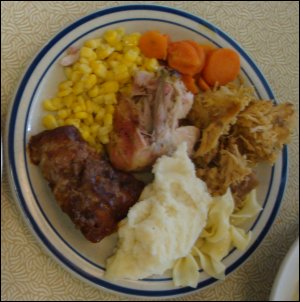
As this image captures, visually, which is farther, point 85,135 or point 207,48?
point 207,48

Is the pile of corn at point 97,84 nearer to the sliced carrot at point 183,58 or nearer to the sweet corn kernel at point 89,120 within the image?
the sweet corn kernel at point 89,120

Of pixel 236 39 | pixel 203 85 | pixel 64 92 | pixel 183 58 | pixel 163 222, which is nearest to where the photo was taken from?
pixel 163 222

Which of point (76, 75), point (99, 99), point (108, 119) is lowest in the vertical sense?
point (108, 119)

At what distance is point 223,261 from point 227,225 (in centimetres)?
24

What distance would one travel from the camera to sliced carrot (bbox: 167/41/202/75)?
2592 millimetres

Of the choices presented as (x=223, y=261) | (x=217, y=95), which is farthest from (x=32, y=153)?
(x=223, y=261)

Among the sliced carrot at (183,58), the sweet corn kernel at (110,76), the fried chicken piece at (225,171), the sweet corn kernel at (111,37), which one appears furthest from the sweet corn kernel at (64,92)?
the fried chicken piece at (225,171)

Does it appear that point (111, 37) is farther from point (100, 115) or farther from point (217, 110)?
point (217, 110)

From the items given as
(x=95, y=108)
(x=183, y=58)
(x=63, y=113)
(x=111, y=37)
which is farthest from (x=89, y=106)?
(x=183, y=58)

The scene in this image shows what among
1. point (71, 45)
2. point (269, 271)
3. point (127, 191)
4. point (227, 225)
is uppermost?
point (71, 45)

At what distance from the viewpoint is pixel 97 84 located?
101 inches

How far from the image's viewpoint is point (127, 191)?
2.48 m

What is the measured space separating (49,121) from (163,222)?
→ 2.50 feet

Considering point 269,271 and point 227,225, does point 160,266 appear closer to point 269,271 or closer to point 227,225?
point 227,225
